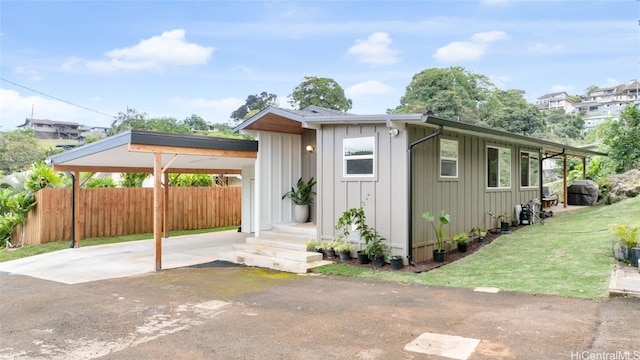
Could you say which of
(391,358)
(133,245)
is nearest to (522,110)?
(133,245)

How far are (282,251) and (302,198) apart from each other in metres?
2.18

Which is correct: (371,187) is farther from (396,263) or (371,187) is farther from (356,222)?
(396,263)

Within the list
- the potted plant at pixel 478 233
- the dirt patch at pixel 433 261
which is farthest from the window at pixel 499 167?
the dirt patch at pixel 433 261

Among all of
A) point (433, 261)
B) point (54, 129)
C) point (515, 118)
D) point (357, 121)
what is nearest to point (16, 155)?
point (357, 121)

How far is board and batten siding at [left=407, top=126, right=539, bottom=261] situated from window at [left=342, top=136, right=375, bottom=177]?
2.65 ft

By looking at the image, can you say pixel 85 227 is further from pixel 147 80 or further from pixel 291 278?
pixel 147 80

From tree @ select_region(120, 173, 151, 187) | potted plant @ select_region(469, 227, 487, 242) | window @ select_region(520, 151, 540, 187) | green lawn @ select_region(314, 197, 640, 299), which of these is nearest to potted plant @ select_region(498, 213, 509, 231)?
green lawn @ select_region(314, 197, 640, 299)

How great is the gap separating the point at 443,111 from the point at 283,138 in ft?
119

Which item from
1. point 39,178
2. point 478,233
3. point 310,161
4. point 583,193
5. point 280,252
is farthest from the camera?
point 583,193

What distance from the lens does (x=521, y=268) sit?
6668 millimetres

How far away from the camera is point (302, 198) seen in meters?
10.2

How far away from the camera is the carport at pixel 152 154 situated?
24.3 feet

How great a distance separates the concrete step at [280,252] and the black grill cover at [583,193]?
1233 cm


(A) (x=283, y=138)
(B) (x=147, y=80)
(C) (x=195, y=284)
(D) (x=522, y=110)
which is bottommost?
(C) (x=195, y=284)
